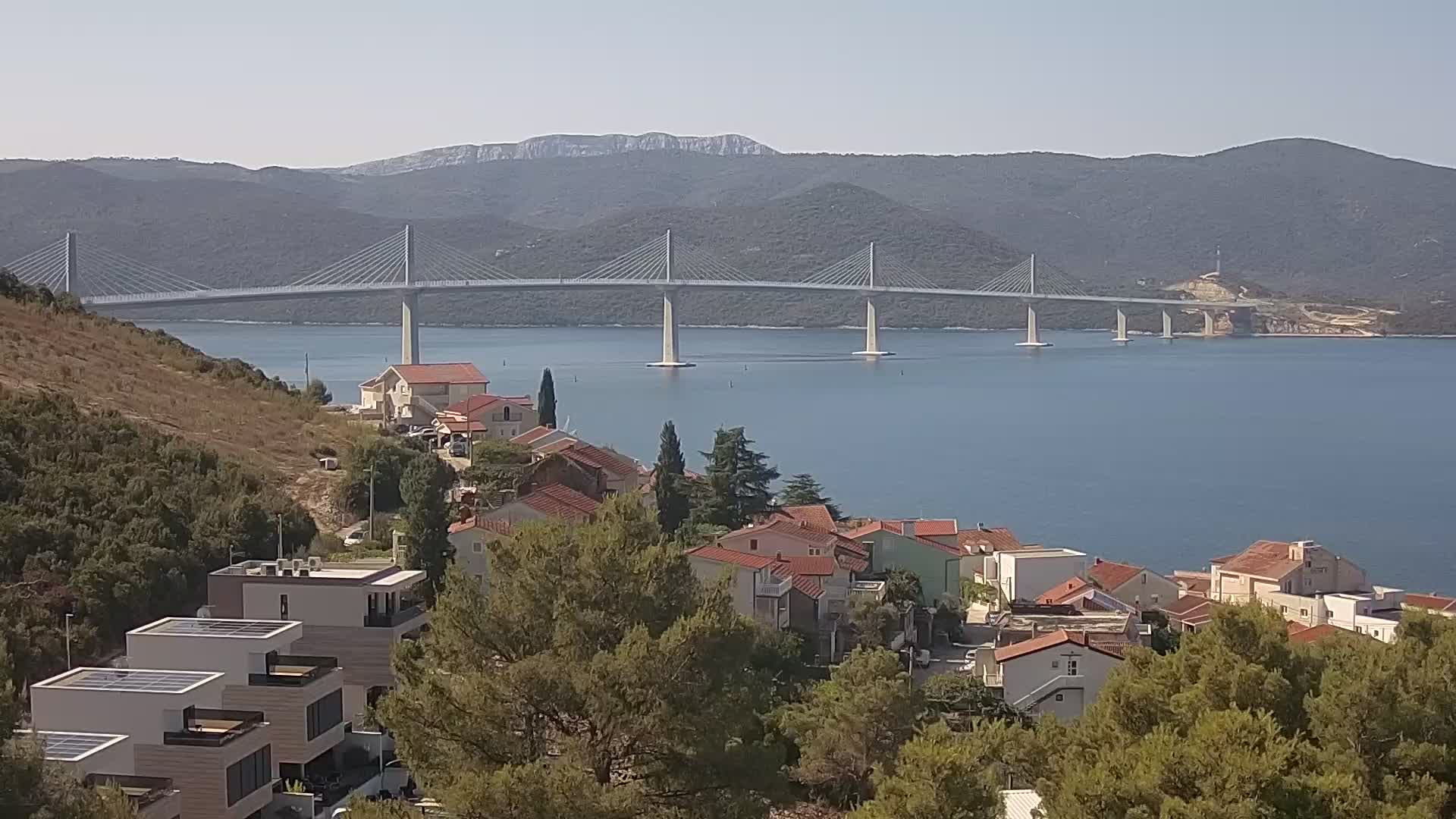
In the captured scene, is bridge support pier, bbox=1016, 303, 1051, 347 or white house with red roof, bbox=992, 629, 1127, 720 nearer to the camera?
white house with red roof, bbox=992, 629, 1127, 720

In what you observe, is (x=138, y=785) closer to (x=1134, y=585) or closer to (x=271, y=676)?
(x=271, y=676)

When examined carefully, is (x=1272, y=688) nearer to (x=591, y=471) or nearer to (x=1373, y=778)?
(x=1373, y=778)

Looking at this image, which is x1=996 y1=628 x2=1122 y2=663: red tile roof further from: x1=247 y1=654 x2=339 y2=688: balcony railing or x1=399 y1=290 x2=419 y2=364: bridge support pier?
x1=399 y1=290 x2=419 y2=364: bridge support pier

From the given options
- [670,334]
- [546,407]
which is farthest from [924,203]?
[546,407]

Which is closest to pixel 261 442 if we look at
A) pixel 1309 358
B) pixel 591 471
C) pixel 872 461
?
pixel 591 471

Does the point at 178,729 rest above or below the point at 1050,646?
above

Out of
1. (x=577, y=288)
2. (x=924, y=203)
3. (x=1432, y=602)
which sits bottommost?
(x=1432, y=602)

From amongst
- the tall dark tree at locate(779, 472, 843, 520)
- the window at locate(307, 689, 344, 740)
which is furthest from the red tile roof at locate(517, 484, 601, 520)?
the tall dark tree at locate(779, 472, 843, 520)
